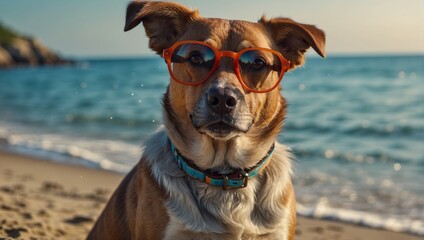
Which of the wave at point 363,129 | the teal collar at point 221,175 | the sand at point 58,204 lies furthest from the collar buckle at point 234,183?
the wave at point 363,129

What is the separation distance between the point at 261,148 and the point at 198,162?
1.39ft

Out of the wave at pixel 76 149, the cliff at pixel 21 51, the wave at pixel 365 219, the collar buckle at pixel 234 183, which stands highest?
the collar buckle at pixel 234 183

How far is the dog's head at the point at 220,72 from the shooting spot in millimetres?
3480

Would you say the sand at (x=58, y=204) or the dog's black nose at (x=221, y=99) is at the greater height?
the dog's black nose at (x=221, y=99)

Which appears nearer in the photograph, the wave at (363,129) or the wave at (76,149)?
the wave at (76,149)

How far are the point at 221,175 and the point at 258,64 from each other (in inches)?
29.1

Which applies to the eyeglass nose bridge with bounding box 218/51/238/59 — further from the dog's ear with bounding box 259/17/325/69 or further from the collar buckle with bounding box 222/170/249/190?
the collar buckle with bounding box 222/170/249/190

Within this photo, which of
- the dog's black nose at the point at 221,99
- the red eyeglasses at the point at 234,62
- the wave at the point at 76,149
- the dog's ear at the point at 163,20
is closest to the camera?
the dog's black nose at the point at 221,99

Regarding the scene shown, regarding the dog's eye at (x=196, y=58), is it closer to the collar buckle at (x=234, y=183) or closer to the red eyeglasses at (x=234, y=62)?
the red eyeglasses at (x=234, y=62)

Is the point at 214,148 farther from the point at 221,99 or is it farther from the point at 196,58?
the point at 196,58

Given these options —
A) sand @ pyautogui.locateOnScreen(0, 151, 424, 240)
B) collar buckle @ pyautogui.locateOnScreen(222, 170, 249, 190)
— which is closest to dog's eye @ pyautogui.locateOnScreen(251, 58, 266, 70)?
collar buckle @ pyautogui.locateOnScreen(222, 170, 249, 190)

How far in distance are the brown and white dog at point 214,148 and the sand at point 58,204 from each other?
4.42ft

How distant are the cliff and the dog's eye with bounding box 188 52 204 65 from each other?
66.3 meters

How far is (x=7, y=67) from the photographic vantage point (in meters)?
68.2
